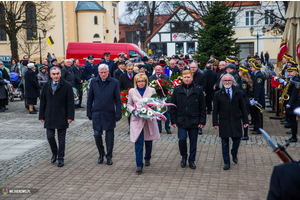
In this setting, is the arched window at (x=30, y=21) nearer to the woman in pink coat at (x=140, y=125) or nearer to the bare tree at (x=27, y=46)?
the bare tree at (x=27, y=46)

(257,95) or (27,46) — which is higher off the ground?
(27,46)

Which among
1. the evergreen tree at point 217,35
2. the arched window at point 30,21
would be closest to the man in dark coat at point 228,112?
the evergreen tree at point 217,35

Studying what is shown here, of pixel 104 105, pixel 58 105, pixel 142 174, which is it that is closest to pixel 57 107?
pixel 58 105

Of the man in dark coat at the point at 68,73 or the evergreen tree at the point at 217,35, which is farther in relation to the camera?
the evergreen tree at the point at 217,35

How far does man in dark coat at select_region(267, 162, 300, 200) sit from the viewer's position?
2.54m

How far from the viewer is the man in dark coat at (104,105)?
767 cm

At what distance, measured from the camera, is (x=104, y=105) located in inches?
302

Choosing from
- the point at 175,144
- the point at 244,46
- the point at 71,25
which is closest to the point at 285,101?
the point at 175,144

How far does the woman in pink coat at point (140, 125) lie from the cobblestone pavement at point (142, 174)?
0.42 m

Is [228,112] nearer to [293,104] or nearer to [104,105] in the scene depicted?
[104,105]

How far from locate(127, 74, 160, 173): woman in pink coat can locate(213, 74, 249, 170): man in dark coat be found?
1247 mm

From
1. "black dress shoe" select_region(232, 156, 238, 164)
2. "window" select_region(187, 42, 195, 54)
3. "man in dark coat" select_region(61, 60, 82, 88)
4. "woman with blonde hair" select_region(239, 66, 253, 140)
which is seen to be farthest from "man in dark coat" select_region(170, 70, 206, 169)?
"window" select_region(187, 42, 195, 54)

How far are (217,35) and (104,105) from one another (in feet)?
41.2

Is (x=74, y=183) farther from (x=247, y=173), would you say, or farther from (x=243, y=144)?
(x=243, y=144)
